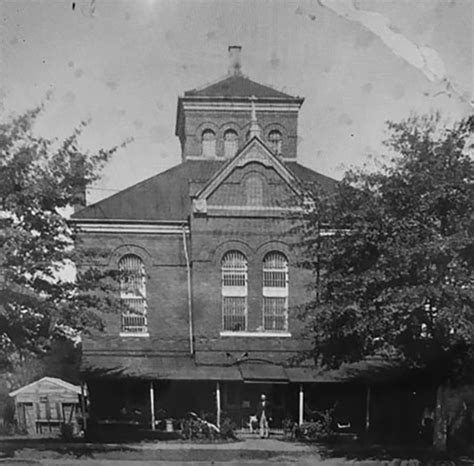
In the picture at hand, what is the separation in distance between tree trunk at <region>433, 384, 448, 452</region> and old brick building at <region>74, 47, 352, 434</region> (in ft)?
2.65

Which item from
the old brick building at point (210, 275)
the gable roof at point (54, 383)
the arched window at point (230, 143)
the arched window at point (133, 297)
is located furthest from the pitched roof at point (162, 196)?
the gable roof at point (54, 383)

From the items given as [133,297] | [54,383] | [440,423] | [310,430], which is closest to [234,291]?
[133,297]

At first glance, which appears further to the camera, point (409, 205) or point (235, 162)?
point (235, 162)

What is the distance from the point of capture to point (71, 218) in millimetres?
4586

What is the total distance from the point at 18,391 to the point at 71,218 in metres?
1.13

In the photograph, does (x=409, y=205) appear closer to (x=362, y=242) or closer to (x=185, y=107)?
(x=362, y=242)

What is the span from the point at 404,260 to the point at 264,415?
1.38 m

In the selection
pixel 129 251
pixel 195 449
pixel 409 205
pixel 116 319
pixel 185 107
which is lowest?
pixel 195 449

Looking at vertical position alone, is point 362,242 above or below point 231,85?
below

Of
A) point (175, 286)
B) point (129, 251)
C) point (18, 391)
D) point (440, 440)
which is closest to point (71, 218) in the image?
point (129, 251)

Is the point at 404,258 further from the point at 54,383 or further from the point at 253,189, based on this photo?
the point at 54,383

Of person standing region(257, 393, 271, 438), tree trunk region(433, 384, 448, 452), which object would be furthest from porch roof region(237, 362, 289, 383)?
tree trunk region(433, 384, 448, 452)

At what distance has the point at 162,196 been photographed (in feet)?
16.0

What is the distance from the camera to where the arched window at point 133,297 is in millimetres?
4746
